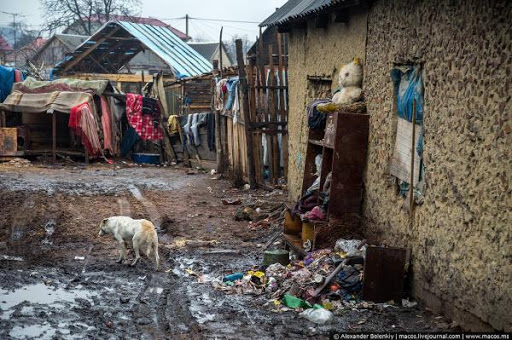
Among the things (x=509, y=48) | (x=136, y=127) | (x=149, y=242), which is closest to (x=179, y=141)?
(x=136, y=127)

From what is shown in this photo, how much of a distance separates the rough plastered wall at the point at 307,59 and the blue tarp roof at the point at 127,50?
46.9 feet

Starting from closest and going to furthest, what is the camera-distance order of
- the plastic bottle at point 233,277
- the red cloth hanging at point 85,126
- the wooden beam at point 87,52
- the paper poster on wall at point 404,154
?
the paper poster on wall at point 404,154
the plastic bottle at point 233,277
the red cloth hanging at point 85,126
the wooden beam at point 87,52

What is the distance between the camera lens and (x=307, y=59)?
11414 mm

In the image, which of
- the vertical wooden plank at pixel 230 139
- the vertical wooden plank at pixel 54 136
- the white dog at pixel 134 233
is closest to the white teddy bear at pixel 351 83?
the white dog at pixel 134 233

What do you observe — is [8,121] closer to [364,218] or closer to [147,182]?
[147,182]

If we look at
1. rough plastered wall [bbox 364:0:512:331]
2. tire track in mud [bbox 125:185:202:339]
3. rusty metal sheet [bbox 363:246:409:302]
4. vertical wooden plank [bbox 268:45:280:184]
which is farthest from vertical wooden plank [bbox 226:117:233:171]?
rusty metal sheet [bbox 363:246:409:302]

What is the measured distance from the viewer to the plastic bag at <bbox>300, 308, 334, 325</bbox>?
20.8 ft

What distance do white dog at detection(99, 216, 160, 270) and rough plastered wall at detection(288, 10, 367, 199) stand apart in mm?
3585

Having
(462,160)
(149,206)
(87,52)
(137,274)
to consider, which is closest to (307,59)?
(149,206)

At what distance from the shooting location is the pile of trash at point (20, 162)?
20.1m

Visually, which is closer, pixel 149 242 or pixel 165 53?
pixel 149 242

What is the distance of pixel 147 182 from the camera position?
56.9 ft

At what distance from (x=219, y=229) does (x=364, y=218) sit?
3433 millimetres

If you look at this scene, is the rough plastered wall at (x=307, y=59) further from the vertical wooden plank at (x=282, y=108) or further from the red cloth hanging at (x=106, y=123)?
the red cloth hanging at (x=106, y=123)
